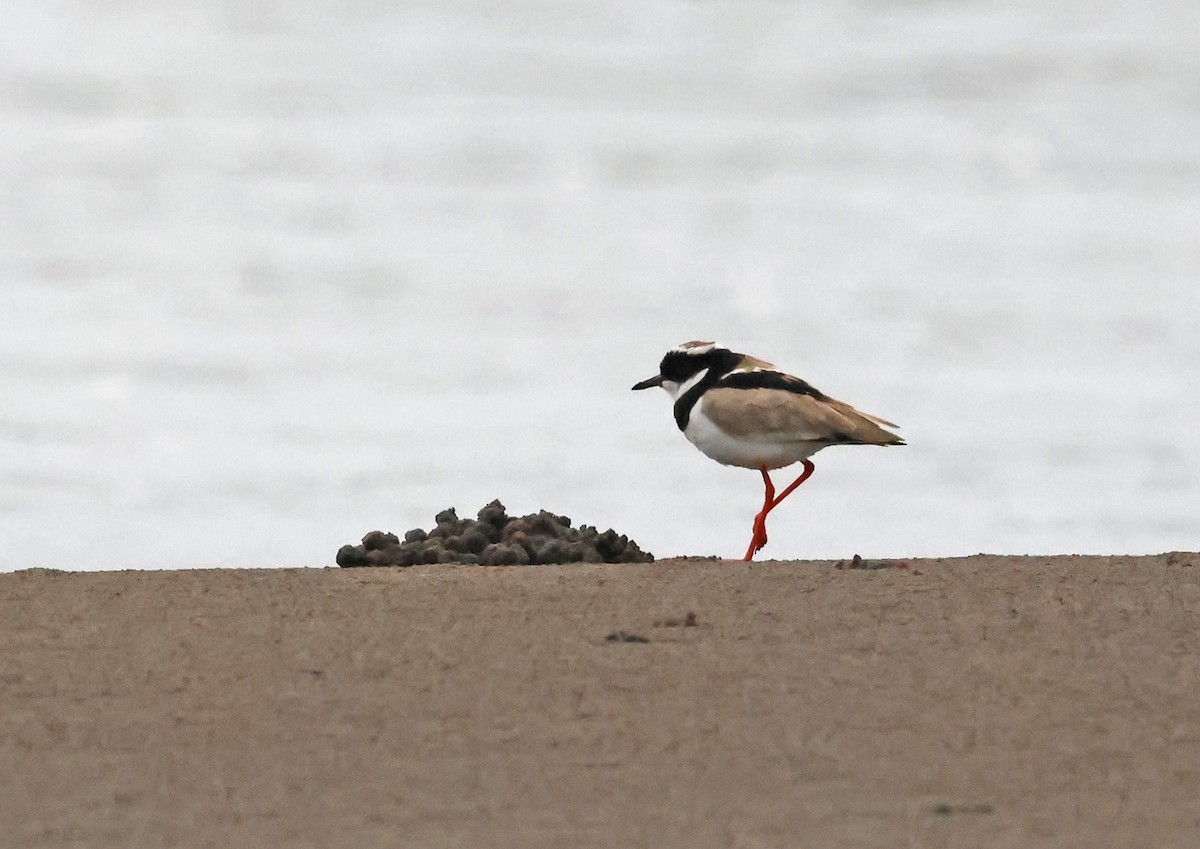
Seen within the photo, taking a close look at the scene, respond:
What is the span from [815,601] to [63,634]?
11.3 ft

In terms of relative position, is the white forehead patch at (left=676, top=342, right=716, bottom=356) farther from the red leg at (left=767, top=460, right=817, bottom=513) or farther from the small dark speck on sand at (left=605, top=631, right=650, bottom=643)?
the small dark speck on sand at (left=605, top=631, right=650, bottom=643)

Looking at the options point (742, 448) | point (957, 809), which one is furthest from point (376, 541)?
point (957, 809)

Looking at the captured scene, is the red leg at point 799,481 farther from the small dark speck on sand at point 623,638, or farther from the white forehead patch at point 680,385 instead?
the small dark speck on sand at point 623,638

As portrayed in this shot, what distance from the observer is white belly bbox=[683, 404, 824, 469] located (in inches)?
437

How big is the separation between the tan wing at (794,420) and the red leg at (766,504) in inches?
20.7

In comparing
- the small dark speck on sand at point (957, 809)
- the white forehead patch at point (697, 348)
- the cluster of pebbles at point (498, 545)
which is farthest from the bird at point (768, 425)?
the small dark speck on sand at point (957, 809)

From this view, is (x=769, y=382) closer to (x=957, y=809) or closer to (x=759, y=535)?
(x=759, y=535)

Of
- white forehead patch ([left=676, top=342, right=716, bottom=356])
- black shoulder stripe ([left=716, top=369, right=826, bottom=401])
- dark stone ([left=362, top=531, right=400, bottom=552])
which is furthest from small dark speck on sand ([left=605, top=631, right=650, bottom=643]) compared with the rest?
white forehead patch ([left=676, top=342, right=716, bottom=356])

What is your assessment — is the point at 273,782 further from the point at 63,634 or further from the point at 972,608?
the point at 972,608

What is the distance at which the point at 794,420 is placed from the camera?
1096 cm

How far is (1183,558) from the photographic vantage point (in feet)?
33.7

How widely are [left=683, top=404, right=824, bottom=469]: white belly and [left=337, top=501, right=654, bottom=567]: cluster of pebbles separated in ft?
3.03

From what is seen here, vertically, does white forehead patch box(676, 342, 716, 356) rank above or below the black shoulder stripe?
above

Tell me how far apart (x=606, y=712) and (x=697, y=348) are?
5.85 meters
